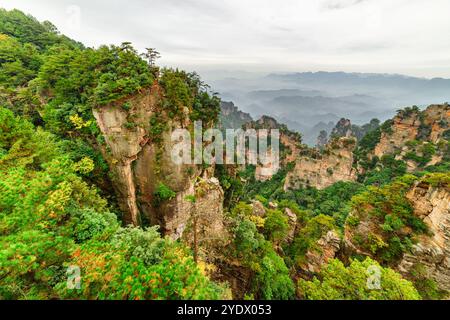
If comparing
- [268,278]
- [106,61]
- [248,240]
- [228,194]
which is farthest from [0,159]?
[228,194]

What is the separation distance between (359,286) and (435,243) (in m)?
7.70

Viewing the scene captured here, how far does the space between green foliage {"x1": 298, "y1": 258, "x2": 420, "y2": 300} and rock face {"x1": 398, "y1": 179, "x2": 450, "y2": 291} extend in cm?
433

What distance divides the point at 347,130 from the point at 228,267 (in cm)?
9194

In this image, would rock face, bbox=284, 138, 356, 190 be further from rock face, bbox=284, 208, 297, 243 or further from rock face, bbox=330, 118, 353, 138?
rock face, bbox=330, 118, 353, 138

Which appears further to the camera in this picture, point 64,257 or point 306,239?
point 306,239

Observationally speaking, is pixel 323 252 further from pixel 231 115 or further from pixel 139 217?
pixel 231 115

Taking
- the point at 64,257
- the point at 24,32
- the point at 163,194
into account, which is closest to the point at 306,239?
the point at 163,194

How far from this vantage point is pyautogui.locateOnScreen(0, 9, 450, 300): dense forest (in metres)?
5.65

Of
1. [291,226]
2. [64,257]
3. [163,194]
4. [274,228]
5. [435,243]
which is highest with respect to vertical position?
[64,257]

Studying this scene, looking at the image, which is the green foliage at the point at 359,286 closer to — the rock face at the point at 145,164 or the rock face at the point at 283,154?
the rock face at the point at 145,164

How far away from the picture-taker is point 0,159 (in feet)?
25.0

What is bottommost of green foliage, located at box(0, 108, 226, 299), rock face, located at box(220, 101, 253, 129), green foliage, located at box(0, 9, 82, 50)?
green foliage, located at box(0, 108, 226, 299)

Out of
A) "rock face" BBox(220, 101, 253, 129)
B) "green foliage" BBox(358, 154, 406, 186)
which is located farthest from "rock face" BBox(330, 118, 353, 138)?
A: "rock face" BBox(220, 101, 253, 129)

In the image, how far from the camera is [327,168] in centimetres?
4600
